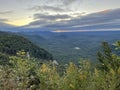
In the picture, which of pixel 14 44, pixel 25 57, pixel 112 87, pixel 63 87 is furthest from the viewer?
pixel 14 44

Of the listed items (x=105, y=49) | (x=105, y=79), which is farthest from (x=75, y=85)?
(x=105, y=49)

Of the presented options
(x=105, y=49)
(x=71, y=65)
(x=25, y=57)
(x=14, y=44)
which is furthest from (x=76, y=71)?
(x=14, y=44)

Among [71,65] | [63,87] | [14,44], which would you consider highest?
[71,65]

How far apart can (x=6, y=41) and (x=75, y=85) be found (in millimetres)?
194128

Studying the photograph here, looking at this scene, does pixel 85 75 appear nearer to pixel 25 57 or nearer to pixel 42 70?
pixel 42 70

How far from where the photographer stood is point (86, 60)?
9719mm

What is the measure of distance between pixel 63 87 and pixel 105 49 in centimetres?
923

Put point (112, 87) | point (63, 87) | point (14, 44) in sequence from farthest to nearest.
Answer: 1. point (14, 44)
2. point (63, 87)
3. point (112, 87)

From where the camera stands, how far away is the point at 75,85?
8766 millimetres

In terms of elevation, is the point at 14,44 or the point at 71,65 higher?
the point at 71,65

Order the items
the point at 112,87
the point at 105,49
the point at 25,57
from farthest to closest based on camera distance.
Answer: the point at 105,49, the point at 25,57, the point at 112,87

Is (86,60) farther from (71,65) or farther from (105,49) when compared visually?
(105,49)

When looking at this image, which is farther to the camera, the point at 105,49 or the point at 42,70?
the point at 105,49

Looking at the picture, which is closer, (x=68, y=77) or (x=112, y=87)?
(x=112, y=87)
